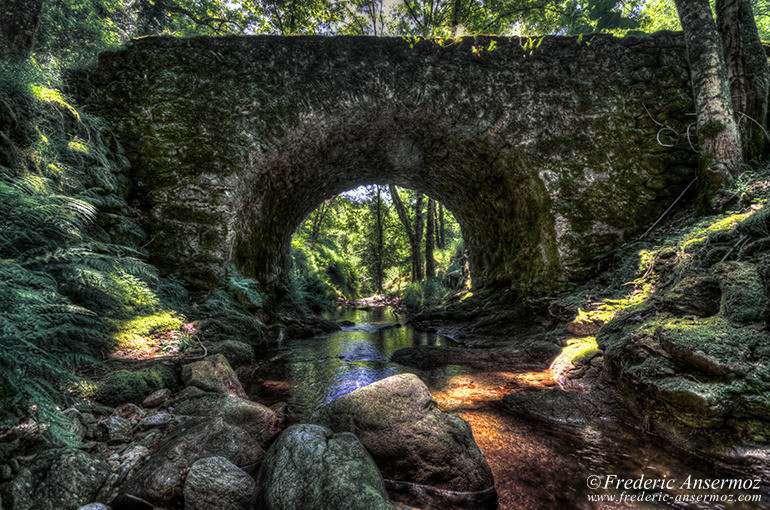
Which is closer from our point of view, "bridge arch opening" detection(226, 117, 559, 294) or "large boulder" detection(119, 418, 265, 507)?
"large boulder" detection(119, 418, 265, 507)

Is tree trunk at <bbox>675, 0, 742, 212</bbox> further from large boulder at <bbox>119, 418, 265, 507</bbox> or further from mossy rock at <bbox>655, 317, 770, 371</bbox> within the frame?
large boulder at <bbox>119, 418, 265, 507</bbox>

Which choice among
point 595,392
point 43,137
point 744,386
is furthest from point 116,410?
point 744,386

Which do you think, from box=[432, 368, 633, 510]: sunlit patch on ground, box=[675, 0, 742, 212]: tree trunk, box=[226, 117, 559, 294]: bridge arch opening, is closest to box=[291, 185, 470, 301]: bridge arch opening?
box=[226, 117, 559, 294]: bridge arch opening

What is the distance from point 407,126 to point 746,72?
586cm

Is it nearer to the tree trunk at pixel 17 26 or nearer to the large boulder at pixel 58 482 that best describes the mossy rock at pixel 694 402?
the large boulder at pixel 58 482

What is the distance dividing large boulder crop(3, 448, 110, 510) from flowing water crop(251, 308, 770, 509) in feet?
4.59

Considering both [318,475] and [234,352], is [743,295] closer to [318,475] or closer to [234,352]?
[318,475]

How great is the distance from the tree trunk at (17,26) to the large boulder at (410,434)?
17.7 feet

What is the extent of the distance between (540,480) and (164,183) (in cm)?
626

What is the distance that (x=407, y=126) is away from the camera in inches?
275

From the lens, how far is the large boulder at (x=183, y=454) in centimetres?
146

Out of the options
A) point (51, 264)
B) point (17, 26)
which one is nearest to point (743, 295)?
point (51, 264)

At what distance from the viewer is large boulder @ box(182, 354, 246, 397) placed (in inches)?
104

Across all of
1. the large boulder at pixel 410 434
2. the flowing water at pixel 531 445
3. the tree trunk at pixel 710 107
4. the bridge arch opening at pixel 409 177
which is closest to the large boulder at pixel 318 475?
the large boulder at pixel 410 434
